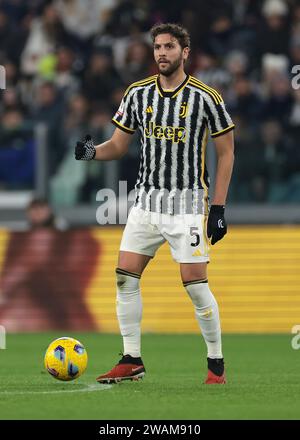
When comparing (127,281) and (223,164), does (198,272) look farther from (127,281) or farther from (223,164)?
(223,164)

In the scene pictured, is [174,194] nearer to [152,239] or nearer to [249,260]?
[152,239]

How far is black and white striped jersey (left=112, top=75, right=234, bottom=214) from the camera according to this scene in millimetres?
7895

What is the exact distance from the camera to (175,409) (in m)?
6.54

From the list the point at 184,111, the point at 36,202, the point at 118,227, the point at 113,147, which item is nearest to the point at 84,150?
the point at 113,147

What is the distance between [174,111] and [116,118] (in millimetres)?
502

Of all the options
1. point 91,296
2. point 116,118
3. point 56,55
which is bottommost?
point 91,296

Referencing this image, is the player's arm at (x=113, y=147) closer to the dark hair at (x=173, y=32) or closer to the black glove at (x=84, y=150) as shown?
the black glove at (x=84, y=150)

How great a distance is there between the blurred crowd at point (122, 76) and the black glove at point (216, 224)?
17.2 feet

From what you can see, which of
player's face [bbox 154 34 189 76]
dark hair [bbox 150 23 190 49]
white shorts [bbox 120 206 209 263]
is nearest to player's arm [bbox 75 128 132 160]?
white shorts [bbox 120 206 209 263]

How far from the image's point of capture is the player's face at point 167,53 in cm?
782

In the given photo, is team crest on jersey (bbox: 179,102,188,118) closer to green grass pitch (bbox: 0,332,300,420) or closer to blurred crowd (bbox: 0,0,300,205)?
green grass pitch (bbox: 0,332,300,420)

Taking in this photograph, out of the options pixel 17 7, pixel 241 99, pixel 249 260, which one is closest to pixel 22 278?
pixel 249 260

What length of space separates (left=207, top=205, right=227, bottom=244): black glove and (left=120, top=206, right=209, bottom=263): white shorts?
7 centimetres

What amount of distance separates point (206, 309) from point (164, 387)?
1.83 feet
